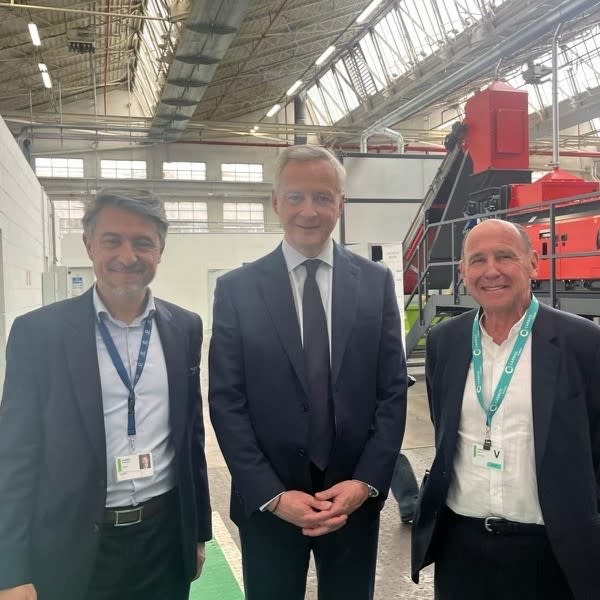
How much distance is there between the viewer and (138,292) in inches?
59.4

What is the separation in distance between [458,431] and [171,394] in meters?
0.82

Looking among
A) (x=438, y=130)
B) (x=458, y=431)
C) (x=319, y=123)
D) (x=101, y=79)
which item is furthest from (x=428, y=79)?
(x=458, y=431)

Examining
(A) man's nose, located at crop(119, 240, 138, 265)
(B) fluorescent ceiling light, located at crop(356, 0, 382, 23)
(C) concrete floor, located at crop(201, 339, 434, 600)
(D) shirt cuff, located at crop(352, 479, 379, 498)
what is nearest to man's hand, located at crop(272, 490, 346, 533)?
(D) shirt cuff, located at crop(352, 479, 379, 498)

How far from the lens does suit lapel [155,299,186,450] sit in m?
1.50

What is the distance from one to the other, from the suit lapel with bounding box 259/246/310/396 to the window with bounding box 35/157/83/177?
16591 millimetres

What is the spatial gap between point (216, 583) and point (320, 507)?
153 cm

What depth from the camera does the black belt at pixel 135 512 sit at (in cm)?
141

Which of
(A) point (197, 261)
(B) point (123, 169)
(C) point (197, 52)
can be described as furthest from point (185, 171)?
(C) point (197, 52)

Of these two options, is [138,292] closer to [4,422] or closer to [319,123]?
[4,422]

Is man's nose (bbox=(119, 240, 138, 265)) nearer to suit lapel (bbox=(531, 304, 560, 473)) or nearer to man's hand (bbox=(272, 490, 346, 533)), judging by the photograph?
man's hand (bbox=(272, 490, 346, 533))

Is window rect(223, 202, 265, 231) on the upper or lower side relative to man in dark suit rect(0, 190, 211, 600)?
upper

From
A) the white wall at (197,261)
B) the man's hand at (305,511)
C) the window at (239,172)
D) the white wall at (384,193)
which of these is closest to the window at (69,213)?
the white wall at (197,261)

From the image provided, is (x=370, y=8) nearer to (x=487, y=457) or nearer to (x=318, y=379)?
(x=318, y=379)

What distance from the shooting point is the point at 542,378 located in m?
1.45
